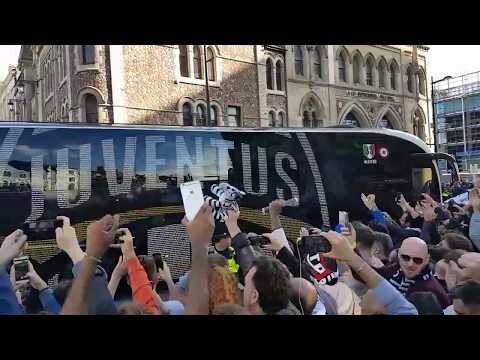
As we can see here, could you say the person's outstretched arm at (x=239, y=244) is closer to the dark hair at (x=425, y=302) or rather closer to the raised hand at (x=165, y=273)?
the raised hand at (x=165, y=273)

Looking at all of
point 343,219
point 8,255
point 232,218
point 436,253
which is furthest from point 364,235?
point 8,255

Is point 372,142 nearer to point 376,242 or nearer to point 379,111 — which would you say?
point 376,242

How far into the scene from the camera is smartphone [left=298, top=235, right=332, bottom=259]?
4633 mm

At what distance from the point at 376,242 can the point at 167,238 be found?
2.33 meters

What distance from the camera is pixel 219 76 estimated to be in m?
11.9

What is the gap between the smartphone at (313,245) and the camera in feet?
15.2

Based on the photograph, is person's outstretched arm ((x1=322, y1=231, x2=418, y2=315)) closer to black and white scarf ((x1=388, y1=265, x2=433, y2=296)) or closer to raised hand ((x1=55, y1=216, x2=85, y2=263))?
black and white scarf ((x1=388, y1=265, x2=433, y2=296))

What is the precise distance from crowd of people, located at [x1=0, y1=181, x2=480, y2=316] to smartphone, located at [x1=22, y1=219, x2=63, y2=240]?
64 millimetres

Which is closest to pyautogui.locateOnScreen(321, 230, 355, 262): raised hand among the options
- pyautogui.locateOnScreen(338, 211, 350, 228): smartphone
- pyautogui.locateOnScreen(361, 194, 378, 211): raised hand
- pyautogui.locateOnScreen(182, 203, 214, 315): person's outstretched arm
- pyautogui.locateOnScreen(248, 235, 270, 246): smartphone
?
pyautogui.locateOnScreen(338, 211, 350, 228): smartphone

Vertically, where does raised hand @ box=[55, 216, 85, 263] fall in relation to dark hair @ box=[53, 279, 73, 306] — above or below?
above

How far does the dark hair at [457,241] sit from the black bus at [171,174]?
0.63 m

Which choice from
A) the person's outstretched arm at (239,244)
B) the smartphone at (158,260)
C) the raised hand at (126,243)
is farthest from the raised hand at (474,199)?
the raised hand at (126,243)

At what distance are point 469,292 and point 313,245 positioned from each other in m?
1.83
